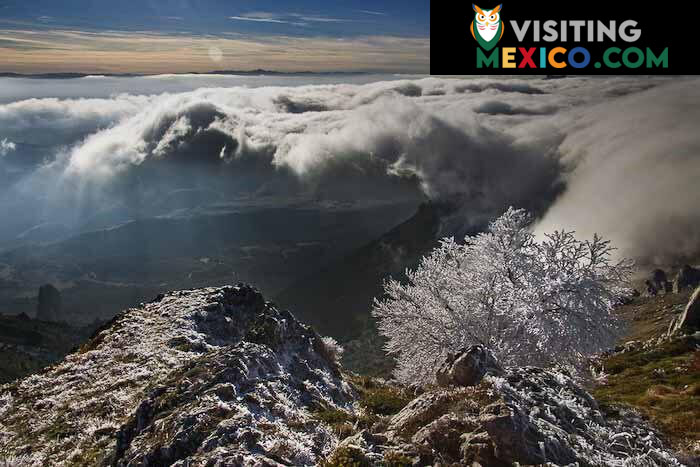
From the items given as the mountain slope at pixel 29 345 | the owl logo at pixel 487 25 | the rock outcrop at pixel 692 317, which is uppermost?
the owl logo at pixel 487 25

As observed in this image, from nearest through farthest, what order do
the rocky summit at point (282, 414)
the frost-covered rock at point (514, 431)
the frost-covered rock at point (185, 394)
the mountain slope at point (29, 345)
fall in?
the frost-covered rock at point (514, 431), the rocky summit at point (282, 414), the frost-covered rock at point (185, 394), the mountain slope at point (29, 345)

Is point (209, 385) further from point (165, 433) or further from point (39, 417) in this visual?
point (39, 417)

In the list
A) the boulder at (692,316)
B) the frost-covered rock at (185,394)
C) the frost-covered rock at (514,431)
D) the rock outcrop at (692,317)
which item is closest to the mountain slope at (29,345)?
the frost-covered rock at (185,394)

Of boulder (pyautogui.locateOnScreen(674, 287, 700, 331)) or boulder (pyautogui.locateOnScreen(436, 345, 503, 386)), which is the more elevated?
boulder (pyautogui.locateOnScreen(436, 345, 503, 386))

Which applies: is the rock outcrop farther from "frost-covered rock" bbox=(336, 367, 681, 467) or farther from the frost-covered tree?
"frost-covered rock" bbox=(336, 367, 681, 467)

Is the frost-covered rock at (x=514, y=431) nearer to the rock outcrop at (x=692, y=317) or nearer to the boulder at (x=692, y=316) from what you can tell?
the rock outcrop at (x=692, y=317)

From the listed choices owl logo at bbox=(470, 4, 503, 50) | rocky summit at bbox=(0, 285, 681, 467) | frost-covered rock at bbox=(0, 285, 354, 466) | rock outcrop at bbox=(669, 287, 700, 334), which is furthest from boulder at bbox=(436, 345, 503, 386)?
rock outcrop at bbox=(669, 287, 700, 334)
